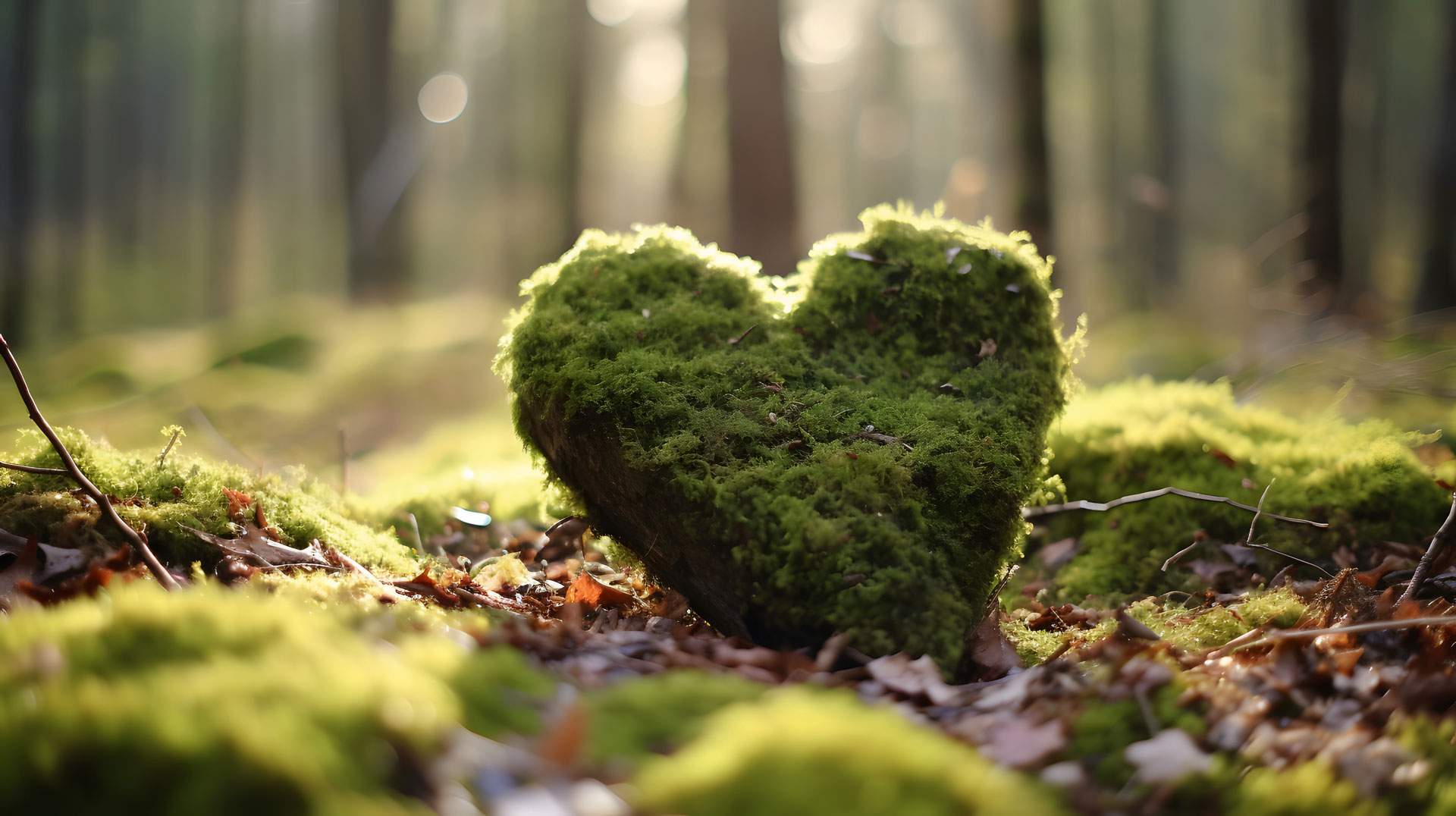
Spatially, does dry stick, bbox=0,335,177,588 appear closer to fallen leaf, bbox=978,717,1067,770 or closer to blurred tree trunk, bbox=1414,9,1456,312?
fallen leaf, bbox=978,717,1067,770

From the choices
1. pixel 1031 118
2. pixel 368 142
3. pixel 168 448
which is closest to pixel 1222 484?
pixel 168 448

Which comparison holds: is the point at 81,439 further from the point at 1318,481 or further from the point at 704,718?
the point at 1318,481

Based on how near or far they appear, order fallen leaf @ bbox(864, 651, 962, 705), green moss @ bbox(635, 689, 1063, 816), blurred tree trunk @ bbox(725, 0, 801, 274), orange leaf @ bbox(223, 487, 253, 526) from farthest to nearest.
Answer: blurred tree trunk @ bbox(725, 0, 801, 274) → orange leaf @ bbox(223, 487, 253, 526) → fallen leaf @ bbox(864, 651, 962, 705) → green moss @ bbox(635, 689, 1063, 816)

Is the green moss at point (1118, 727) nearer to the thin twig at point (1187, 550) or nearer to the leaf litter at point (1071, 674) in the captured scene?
the leaf litter at point (1071, 674)

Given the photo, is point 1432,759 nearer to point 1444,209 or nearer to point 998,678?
point 998,678

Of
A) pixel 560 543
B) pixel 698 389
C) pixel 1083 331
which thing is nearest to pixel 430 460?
pixel 560 543

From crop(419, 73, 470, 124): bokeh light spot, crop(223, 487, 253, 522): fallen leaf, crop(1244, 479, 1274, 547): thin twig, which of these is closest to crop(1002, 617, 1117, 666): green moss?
crop(1244, 479, 1274, 547): thin twig
